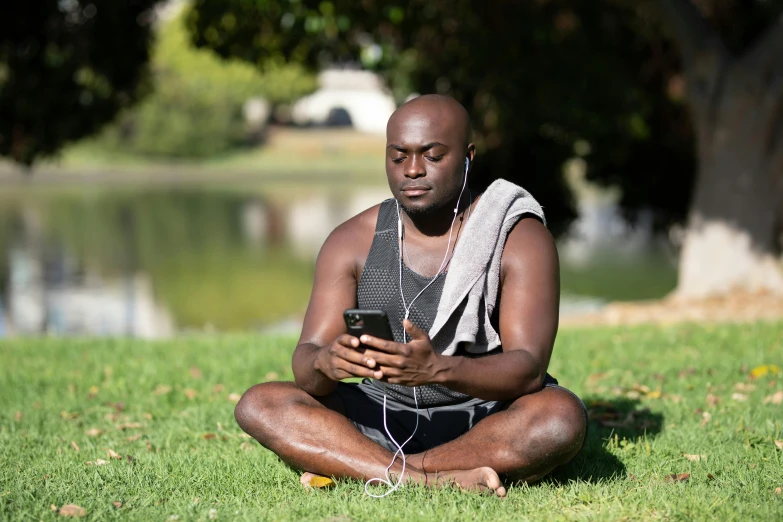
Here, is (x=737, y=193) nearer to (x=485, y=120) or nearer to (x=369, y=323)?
(x=485, y=120)

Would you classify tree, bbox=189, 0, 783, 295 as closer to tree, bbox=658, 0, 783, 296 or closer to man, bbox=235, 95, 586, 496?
tree, bbox=658, 0, 783, 296

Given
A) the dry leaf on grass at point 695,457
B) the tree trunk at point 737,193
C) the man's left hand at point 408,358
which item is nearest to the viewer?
the man's left hand at point 408,358

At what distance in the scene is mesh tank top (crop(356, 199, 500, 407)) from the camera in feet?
14.9

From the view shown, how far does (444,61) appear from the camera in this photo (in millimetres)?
16172

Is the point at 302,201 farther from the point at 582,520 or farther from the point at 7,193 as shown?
the point at 582,520

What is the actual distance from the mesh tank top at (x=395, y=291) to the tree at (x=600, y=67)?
7.46m

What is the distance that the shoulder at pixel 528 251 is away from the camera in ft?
14.5

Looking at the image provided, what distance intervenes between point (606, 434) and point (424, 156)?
2.05m

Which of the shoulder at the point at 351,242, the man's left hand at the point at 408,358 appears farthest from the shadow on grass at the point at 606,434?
the shoulder at the point at 351,242

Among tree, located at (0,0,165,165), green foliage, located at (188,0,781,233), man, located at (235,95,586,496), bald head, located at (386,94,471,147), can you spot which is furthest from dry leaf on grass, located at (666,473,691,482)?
tree, located at (0,0,165,165)

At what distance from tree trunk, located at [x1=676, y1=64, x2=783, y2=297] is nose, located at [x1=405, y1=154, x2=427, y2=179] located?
912 centimetres

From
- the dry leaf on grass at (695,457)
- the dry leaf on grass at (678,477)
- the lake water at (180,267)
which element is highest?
the dry leaf on grass at (678,477)

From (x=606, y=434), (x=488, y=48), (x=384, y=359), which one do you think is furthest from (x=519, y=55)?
(x=384, y=359)

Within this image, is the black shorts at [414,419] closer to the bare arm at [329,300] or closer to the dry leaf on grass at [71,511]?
the bare arm at [329,300]
